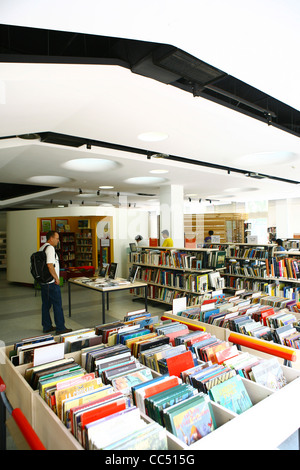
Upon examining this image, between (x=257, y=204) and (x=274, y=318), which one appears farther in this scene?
→ (x=257, y=204)

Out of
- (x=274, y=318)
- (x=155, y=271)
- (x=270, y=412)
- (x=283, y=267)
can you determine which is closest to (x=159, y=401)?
(x=270, y=412)

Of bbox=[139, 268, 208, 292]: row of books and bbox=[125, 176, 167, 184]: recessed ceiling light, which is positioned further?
bbox=[125, 176, 167, 184]: recessed ceiling light

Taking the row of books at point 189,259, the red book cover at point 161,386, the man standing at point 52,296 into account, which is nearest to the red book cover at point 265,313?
the red book cover at point 161,386

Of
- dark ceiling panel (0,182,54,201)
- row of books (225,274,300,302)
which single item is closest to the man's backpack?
row of books (225,274,300,302)

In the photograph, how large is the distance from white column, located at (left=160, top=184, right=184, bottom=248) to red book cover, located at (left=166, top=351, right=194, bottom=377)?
6733mm

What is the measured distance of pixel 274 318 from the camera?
299cm

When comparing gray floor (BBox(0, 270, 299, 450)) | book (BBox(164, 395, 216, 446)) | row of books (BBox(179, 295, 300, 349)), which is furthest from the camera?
gray floor (BBox(0, 270, 299, 450))

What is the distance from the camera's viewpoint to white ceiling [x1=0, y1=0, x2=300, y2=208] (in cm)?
180

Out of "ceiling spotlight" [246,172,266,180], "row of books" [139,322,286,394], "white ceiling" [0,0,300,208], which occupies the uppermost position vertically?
"ceiling spotlight" [246,172,266,180]

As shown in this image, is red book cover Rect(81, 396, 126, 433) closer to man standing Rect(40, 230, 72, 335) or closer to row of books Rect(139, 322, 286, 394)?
row of books Rect(139, 322, 286, 394)

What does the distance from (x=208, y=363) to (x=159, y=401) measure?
600 mm

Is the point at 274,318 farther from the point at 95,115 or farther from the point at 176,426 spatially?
the point at 95,115

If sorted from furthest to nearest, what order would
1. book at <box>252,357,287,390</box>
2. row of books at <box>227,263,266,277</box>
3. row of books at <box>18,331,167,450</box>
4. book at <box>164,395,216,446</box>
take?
row of books at <box>227,263,266,277</box>
book at <box>252,357,287,390</box>
book at <box>164,395,216,446</box>
row of books at <box>18,331,167,450</box>

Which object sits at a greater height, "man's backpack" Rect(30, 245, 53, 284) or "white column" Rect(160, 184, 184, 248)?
"white column" Rect(160, 184, 184, 248)
